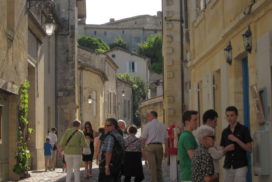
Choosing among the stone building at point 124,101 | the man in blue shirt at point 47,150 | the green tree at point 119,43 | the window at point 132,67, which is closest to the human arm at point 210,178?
the man in blue shirt at point 47,150

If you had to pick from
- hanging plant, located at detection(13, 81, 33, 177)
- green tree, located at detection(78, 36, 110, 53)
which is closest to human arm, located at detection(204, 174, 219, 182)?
hanging plant, located at detection(13, 81, 33, 177)

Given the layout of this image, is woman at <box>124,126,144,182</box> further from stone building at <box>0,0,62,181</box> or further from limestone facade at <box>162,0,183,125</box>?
limestone facade at <box>162,0,183,125</box>

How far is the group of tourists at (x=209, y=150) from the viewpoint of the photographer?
861cm

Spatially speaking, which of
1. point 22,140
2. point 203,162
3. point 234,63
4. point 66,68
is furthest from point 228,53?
point 66,68

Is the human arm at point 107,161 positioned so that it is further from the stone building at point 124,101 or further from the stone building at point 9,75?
the stone building at point 124,101

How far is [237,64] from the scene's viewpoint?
→ 1376cm

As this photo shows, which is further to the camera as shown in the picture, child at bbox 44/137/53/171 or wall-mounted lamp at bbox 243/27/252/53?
child at bbox 44/137/53/171

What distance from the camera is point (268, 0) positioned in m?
10.4

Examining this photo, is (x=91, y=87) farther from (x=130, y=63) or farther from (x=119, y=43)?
(x=119, y=43)

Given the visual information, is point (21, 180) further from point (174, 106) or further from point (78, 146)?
point (174, 106)

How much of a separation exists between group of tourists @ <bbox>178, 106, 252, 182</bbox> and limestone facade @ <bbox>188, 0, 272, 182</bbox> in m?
0.60

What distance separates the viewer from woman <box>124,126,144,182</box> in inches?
588

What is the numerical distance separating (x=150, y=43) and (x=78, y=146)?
103195 millimetres

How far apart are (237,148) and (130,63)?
3259 inches
